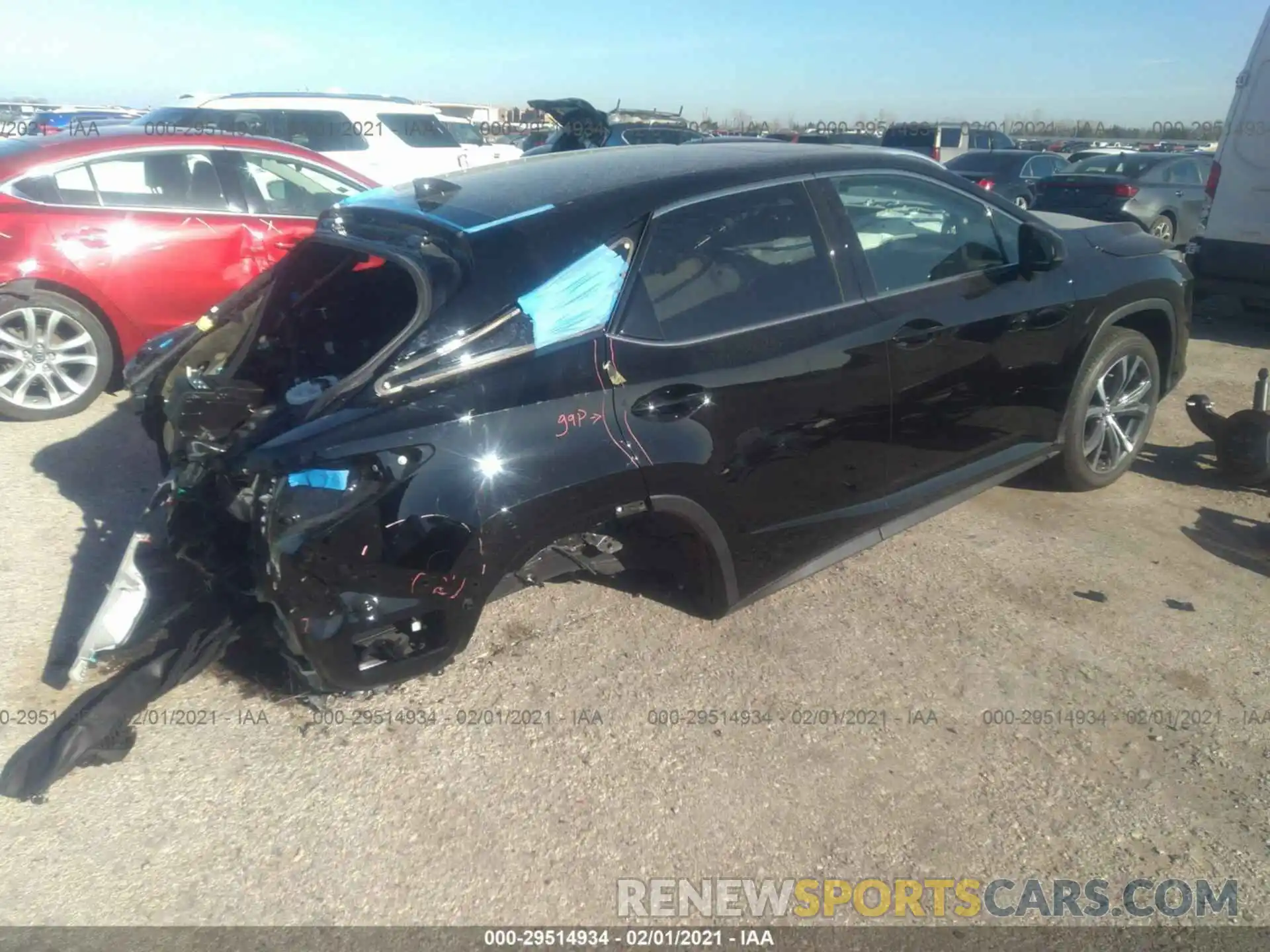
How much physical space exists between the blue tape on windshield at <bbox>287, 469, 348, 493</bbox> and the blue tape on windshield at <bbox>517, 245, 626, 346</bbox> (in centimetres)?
69

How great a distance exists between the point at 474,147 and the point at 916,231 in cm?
1085

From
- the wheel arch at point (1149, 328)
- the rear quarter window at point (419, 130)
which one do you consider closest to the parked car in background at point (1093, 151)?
the rear quarter window at point (419, 130)

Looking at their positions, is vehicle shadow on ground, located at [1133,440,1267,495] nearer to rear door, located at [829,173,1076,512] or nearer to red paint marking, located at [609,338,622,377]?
rear door, located at [829,173,1076,512]

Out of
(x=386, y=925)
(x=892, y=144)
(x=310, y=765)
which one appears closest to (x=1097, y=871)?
(x=386, y=925)

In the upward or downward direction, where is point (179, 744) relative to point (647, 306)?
downward

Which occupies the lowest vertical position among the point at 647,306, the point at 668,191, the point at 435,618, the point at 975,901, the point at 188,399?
the point at 975,901

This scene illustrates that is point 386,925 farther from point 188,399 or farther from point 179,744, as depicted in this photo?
point 188,399

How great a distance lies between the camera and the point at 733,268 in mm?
3385

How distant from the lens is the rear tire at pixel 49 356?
568cm

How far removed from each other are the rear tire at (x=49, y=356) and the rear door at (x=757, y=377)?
432 centimetres

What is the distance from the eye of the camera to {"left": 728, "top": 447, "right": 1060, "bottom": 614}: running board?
3.57 metres

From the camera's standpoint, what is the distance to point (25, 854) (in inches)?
104

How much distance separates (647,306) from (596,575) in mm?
1343

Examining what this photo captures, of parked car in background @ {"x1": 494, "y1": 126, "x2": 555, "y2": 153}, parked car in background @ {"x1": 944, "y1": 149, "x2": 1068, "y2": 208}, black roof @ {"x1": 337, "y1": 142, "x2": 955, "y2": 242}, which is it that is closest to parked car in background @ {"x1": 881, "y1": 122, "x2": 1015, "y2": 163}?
parked car in background @ {"x1": 944, "y1": 149, "x2": 1068, "y2": 208}
